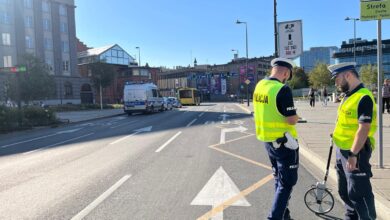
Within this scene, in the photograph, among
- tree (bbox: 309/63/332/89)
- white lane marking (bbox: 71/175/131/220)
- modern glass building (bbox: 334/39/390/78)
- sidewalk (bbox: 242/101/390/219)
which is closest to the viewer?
sidewalk (bbox: 242/101/390/219)

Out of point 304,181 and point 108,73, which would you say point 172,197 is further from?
point 108,73

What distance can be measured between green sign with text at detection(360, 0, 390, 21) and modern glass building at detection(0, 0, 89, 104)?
5392cm

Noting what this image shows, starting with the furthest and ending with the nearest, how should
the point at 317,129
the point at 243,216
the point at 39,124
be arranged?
the point at 39,124 → the point at 317,129 → the point at 243,216

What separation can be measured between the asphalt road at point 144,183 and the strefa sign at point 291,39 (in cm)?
499

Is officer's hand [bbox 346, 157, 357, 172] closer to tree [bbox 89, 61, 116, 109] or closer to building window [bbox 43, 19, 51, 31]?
tree [bbox 89, 61, 116, 109]

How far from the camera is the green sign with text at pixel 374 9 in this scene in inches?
292

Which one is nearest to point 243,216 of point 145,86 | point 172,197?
point 172,197

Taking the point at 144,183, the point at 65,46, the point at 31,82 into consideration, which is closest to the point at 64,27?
the point at 65,46

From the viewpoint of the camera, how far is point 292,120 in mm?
4375

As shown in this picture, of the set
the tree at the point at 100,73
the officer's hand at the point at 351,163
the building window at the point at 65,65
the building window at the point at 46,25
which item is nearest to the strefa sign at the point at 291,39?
the officer's hand at the point at 351,163

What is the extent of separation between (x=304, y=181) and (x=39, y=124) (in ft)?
71.0

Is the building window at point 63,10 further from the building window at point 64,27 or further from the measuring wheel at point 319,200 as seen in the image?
the measuring wheel at point 319,200

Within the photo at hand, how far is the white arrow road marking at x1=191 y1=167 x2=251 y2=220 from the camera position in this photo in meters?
6.17

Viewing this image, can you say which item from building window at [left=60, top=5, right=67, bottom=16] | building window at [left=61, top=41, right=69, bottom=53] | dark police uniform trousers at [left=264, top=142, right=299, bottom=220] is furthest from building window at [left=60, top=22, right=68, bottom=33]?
dark police uniform trousers at [left=264, top=142, right=299, bottom=220]
